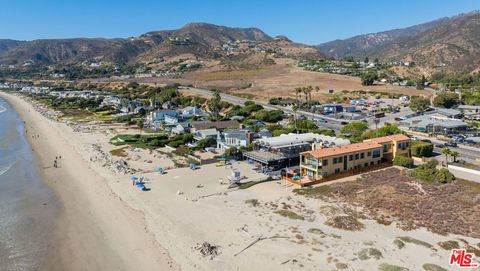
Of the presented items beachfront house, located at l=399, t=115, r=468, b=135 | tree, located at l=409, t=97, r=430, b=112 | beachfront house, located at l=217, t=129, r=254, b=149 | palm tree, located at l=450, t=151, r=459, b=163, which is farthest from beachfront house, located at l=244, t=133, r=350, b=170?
tree, located at l=409, t=97, r=430, b=112

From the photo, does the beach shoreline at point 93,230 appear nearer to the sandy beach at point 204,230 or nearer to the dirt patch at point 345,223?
the sandy beach at point 204,230

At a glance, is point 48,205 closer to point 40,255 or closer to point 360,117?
point 40,255

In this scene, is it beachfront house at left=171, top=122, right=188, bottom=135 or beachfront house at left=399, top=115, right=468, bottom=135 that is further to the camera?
beachfront house at left=171, top=122, right=188, bottom=135

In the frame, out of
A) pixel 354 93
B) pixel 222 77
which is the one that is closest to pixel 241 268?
pixel 354 93

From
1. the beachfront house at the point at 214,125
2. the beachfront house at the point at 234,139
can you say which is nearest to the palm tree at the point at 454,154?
the beachfront house at the point at 234,139

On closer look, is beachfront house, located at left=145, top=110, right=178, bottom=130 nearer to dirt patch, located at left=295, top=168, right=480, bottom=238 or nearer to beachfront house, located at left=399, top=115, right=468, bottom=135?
beachfront house, located at left=399, top=115, right=468, bottom=135
